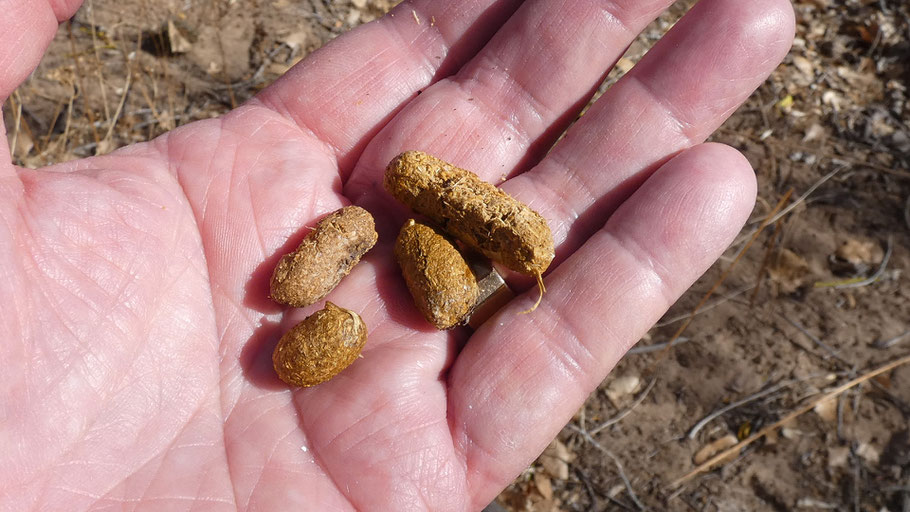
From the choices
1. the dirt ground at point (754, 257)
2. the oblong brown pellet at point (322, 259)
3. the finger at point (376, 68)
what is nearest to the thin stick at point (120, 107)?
the dirt ground at point (754, 257)

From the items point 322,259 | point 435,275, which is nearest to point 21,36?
point 322,259

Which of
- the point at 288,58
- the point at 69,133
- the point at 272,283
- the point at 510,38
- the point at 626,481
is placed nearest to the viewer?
the point at 272,283

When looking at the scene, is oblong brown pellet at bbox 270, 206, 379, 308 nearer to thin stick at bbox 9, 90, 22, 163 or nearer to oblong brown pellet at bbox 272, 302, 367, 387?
oblong brown pellet at bbox 272, 302, 367, 387

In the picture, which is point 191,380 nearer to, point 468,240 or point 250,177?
point 250,177

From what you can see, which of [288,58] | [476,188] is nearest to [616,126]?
[476,188]

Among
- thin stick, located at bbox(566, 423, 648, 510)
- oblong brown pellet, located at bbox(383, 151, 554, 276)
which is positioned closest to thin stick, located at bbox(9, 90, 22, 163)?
oblong brown pellet, located at bbox(383, 151, 554, 276)

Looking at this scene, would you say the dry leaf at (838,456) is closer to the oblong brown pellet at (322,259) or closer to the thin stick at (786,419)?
the thin stick at (786,419)
